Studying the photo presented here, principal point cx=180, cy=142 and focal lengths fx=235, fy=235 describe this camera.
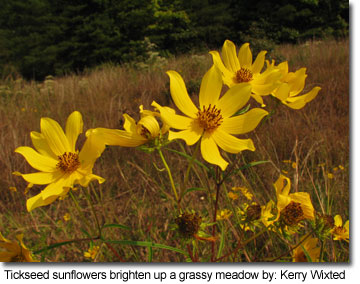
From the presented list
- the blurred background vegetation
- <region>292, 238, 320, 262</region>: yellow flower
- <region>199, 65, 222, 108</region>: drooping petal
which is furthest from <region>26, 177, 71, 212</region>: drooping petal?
the blurred background vegetation

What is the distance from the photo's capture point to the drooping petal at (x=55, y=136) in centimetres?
78

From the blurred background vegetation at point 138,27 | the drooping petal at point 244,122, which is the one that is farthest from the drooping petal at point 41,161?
the blurred background vegetation at point 138,27

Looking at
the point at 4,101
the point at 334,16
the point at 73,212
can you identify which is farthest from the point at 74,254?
the point at 334,16

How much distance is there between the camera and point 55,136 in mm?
791

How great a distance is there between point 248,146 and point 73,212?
1412 millimetres

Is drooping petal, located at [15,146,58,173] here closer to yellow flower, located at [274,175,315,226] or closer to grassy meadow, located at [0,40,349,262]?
grassy meadow, located at [0,40,349,262]

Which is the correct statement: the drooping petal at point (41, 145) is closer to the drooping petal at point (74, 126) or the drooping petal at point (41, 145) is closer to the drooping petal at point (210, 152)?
the drooping petal at point (74, 126)

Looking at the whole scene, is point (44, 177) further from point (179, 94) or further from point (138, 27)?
point (138, 27)

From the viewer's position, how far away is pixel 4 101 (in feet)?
12.8

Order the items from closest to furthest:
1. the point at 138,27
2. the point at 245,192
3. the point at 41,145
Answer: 1. the point at 41,145
2. the point at 245,192
3. the point at 138,27

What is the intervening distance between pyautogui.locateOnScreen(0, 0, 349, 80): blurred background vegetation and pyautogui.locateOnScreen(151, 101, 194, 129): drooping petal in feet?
14.5

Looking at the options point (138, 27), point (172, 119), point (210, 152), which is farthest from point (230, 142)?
point (138, 27)

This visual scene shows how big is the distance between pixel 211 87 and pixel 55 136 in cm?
54

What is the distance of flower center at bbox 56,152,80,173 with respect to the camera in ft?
2.48
